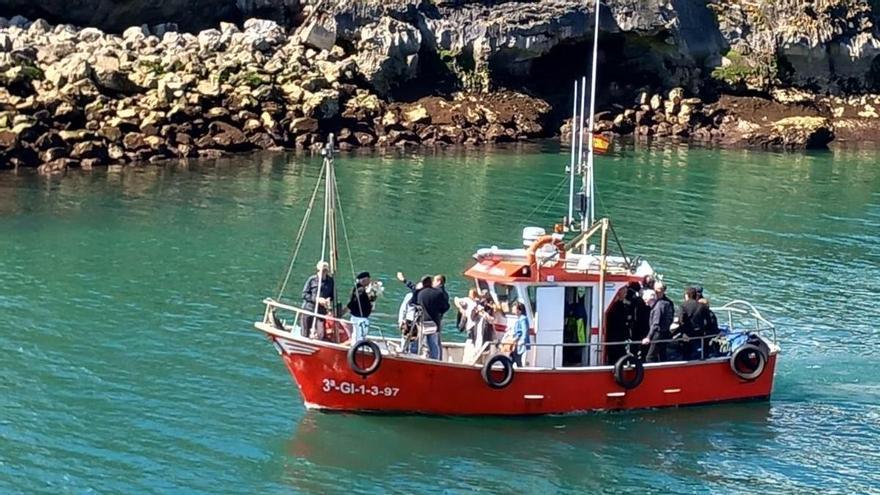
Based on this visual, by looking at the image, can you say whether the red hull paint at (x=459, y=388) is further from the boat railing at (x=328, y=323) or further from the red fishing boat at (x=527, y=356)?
the boat railing at (x=328, y=323)

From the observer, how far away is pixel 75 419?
26266 millimetres

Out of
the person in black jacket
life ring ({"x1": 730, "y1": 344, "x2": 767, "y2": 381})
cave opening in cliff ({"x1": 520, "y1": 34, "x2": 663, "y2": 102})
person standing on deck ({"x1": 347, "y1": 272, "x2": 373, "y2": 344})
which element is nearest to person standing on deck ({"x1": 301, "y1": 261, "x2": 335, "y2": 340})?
person standing on deck ({"x1": 347, "y1": 272, "x2": 373, "y2": 344})

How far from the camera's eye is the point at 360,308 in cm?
2572

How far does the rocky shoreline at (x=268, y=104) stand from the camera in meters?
61.4

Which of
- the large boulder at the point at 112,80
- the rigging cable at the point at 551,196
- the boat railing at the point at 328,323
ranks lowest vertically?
the boat railing at the point at 328,323

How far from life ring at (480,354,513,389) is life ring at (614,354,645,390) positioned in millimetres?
2197

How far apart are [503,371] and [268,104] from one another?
44322mm

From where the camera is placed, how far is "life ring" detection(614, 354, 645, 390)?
2589cm

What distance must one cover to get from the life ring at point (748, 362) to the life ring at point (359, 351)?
752 cm

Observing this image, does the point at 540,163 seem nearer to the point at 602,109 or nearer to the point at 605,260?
the point at 602,109

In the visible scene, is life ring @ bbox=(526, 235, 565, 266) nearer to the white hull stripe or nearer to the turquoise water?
the turquoise water

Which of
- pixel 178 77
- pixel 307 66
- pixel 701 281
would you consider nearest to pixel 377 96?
pixel 307 66

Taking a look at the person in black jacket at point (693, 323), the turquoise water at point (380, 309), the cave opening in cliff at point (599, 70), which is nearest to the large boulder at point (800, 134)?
the cave opening in cliff at point (599, 70)

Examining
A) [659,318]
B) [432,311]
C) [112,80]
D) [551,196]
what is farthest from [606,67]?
[432,311]
